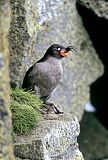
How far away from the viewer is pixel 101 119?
14195 mm

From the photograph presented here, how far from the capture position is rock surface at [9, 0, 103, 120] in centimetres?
966

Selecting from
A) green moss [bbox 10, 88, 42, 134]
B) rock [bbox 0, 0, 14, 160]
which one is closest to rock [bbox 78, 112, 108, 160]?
green moss [bbox 10, 88, 42, 134]

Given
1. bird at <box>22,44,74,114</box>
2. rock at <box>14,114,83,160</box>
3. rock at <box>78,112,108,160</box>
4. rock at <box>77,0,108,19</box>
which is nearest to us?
rock at <box>14,114,83,160</box>

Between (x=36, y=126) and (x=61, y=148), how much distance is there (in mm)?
363

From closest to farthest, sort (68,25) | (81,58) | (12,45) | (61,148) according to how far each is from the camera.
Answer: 1. (61,148)
2. (12,45)
3. (68,25)
4. (81,58)

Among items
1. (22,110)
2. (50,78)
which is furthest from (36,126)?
(50,78)

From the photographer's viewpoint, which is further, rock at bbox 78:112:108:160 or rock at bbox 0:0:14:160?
rock at bbox 78:112:108:160

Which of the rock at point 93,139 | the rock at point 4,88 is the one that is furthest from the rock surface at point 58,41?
the rock at point 4,88

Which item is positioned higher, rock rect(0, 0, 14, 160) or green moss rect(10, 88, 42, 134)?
rock rect(0, 0, 14, 160)

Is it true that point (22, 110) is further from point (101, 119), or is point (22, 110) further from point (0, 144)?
point (101, 119)

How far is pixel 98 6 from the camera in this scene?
11695 mm

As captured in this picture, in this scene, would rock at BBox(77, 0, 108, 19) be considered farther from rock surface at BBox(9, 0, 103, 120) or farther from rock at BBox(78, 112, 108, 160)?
rock at BBox(78, 112, 108, 160)

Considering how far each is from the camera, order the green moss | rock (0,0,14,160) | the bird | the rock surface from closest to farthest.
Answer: rock (0,0,14,160)
the green moss
the bird
the rock surface

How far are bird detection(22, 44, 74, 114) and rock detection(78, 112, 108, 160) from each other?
16.4 ft
